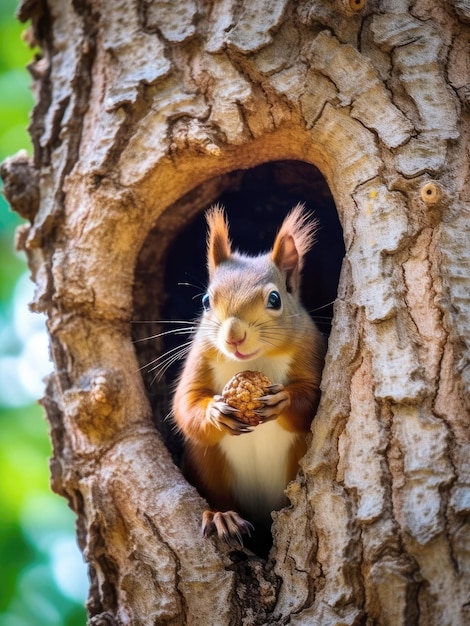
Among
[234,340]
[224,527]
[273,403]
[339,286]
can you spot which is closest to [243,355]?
[234,340]

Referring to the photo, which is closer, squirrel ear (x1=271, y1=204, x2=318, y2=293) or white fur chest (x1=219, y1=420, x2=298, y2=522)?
white fur chest (x1=219, y1=420, x2=298, y2=522)

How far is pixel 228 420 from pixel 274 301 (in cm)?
39

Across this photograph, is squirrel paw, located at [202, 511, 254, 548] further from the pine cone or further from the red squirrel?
the pine cone

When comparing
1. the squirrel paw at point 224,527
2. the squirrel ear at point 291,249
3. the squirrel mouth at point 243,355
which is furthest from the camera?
the squirrel ear at point 291,249

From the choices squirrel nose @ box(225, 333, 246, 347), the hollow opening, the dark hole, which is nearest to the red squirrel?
squirrel nose @ box(225, 333, 246, 347)

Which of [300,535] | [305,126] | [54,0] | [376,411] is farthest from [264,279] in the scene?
[54,0]

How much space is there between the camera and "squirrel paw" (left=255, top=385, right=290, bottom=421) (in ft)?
5.81

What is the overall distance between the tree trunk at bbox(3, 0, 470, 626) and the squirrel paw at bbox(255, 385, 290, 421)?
0.40 feet

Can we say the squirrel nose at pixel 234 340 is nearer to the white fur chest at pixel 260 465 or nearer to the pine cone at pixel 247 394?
the pine cone at pixel 247 394

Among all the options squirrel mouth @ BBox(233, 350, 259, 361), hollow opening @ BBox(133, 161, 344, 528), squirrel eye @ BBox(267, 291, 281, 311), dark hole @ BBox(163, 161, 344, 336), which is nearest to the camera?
squirrel mouth @ BBox(233, 350, 259, 361)

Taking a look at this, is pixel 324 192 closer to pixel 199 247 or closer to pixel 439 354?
pixel 199 247

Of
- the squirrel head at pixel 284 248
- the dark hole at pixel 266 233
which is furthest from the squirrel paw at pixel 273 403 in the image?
the dark hole at pixel 266 233

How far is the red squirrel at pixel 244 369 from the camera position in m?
1.84

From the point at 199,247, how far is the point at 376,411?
1.41 meters
